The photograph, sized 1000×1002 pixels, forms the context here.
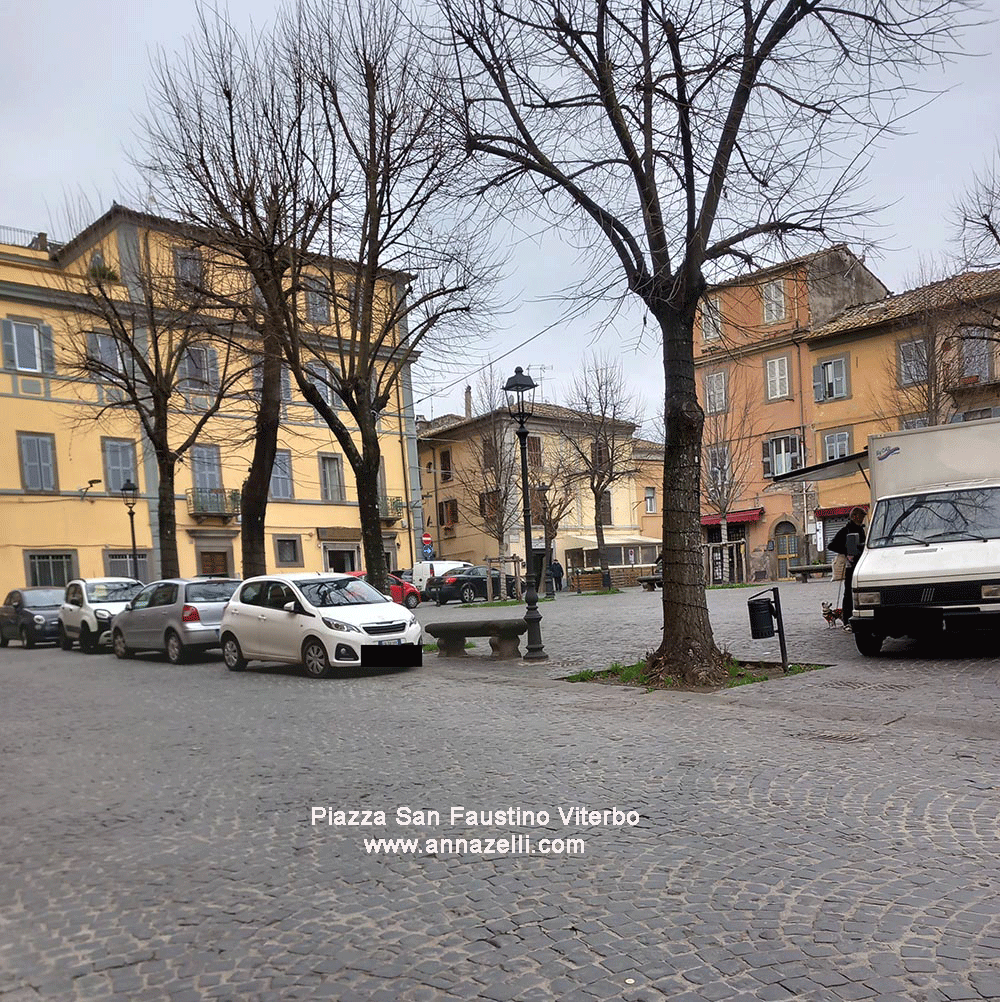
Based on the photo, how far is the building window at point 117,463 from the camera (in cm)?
3556

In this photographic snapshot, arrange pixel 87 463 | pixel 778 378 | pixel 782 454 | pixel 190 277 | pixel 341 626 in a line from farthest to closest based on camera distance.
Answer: pixel 778 378, pixel 782 454, pixel 87 463, pixel 190 277, pixel 341 626

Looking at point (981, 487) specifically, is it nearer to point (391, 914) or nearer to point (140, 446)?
point (391, 914)

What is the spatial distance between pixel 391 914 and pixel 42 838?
9.04ft

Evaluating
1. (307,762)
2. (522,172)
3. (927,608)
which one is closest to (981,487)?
(927,608)

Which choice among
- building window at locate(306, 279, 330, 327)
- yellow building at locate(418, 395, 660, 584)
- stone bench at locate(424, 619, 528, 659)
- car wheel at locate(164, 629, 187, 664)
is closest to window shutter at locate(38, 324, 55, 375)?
building window at locate(306, 279, 330, 327)

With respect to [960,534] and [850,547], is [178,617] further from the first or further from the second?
[960,534]

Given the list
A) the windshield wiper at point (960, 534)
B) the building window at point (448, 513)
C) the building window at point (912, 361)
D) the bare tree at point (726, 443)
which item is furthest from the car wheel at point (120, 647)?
the building window at point (448, 513)

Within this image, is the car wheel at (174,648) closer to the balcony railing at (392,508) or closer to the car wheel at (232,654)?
the car wheel at (232,654)

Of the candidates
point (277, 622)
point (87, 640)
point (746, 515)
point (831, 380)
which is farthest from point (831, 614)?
point (746, 515)

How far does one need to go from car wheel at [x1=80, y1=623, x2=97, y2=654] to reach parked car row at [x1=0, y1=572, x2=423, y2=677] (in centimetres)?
114

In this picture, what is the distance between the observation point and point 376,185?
16266mm

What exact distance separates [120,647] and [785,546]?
97.1ft

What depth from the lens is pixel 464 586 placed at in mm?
37438

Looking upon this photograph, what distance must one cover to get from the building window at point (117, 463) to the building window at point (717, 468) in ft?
77.6
